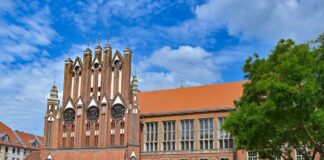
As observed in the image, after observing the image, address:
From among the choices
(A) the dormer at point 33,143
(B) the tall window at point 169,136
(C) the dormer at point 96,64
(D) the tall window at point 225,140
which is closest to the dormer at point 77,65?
(C) the dormer at point 96,64

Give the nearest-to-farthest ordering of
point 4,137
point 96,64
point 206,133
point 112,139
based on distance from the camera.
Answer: point 206,133, point 112,139, point 96,64, point 4,137

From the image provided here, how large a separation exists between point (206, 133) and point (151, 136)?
7485mm

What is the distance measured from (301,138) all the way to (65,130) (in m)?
34.6

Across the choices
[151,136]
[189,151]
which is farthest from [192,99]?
[151,136]

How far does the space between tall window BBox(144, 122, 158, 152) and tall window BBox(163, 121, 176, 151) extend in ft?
4.08

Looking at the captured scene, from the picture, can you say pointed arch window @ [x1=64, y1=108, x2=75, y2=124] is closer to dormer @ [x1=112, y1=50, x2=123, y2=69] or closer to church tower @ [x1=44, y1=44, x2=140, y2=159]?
church tower @ [x1=44, y1=44, x2=140, y2=159]

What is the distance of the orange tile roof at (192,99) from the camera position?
165 feet

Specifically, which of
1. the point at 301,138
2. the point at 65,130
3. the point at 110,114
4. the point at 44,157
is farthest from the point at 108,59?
the point at 301,138

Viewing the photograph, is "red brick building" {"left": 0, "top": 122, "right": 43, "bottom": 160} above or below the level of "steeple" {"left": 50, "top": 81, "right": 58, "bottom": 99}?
below

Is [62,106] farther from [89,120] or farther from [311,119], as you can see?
[311,119]

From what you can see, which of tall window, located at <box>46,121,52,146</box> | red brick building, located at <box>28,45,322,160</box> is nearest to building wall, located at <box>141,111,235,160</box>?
red brick building, located at <box>28,45,322,160</box>

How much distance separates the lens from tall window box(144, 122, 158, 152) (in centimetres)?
5206

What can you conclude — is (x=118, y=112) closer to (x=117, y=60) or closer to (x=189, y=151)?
(x=117, y=60)

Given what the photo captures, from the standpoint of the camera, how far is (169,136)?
5141cm
